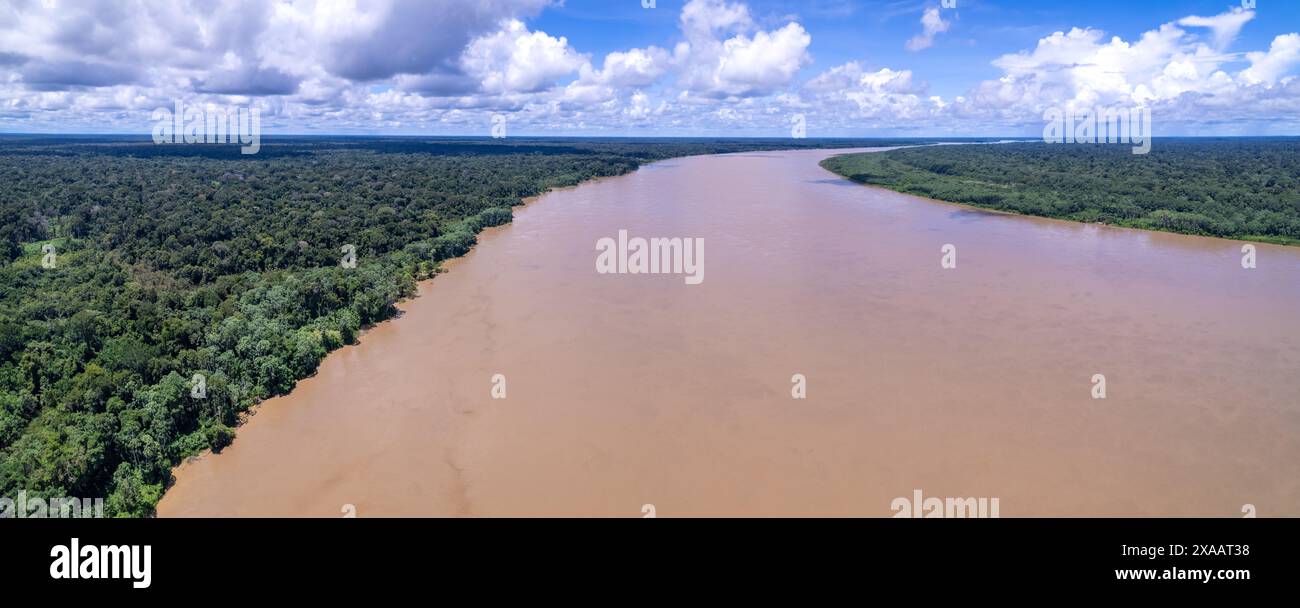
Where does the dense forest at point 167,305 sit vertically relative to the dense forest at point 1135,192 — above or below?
→ below

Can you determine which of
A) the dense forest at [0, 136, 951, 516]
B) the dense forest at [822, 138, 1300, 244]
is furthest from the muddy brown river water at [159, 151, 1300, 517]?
the dense forest at [822, 138, 1300, 244]

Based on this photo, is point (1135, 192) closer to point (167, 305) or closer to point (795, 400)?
point (795, 400)

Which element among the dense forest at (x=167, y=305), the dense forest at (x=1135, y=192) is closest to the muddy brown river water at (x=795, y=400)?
the dense forest at (x=167, y=305)

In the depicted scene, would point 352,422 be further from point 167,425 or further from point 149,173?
point 149,173

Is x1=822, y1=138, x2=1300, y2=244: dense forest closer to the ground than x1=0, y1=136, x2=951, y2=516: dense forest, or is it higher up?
higher up

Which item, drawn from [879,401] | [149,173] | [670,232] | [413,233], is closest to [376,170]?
[149,173]

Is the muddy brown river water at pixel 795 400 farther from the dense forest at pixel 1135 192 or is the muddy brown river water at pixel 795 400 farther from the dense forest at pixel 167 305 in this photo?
the dense forest at pixel 1135 192

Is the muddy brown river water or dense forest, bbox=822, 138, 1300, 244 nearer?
the muddy brown river water

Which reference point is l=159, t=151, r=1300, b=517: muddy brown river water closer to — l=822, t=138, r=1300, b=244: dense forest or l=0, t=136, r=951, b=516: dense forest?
l=0, t=136, r=951, b=516: dense forest
